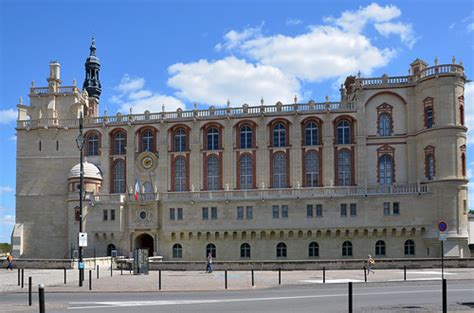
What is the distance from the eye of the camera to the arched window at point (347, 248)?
212 feet

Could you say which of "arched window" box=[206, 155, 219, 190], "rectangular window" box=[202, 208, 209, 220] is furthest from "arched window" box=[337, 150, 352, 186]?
"rectangular window" box=[202, 208, 209, 220]

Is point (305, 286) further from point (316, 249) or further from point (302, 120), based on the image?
point (302, 120)

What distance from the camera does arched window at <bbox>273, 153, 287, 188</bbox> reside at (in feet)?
228

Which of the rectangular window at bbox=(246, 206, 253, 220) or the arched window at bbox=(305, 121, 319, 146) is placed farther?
the arched window at bbox=(305, 121, 319, 146)

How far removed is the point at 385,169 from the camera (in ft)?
222

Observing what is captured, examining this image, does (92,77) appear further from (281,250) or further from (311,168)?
(281,250)

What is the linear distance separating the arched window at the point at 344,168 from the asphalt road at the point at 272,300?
35960mm

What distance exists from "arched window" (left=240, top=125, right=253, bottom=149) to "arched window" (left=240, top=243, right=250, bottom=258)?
1162cm

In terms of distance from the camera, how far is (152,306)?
23484 millimetres

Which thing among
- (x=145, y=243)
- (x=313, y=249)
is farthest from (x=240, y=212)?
(x=145, y=243)

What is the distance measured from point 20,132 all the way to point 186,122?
2121 centimetres

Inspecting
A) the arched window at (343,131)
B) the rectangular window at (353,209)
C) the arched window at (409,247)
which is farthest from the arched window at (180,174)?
the arched window at (409,247)

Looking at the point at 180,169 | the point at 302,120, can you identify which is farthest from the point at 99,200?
the point at 302,120

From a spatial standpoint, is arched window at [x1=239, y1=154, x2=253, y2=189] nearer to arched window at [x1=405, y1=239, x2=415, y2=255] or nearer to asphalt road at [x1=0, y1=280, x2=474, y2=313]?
arched window at [x1=405, y1=239, x2=415, y2=255]
